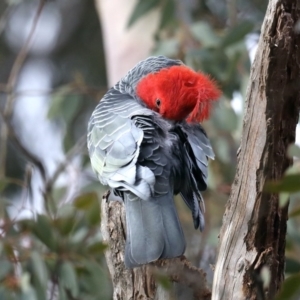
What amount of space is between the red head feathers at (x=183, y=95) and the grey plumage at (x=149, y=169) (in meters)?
0.04

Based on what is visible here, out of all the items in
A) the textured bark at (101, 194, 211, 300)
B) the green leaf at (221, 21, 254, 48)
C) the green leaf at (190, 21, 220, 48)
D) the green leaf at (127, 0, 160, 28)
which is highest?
the green leaf at (127, 0, 160, 28)

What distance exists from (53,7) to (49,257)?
10.9 feet

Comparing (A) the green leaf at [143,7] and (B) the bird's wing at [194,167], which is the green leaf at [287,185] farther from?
(A) the green leaf at [143,7]

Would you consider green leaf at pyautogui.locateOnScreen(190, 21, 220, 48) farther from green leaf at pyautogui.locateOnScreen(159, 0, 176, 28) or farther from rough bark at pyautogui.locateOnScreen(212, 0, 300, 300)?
rough bark at pyautogui.locateOnScreen(212, 0, 300, 300)

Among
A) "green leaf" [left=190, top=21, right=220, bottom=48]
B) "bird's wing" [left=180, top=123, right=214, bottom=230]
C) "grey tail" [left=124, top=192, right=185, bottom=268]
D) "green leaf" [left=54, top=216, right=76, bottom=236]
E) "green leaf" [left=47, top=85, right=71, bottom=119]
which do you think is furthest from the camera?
"green leaf" [left=47, top=85, right=71, bottom=119]

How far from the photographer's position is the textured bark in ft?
5.77

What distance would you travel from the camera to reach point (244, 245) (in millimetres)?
1530

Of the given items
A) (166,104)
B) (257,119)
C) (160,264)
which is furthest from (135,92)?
(257,119)

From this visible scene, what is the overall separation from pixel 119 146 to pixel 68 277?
2.09 ft

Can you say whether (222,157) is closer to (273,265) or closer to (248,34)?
(248,34)

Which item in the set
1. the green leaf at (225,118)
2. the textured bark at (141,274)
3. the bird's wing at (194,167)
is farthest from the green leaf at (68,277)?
the green leaf at (225,118)

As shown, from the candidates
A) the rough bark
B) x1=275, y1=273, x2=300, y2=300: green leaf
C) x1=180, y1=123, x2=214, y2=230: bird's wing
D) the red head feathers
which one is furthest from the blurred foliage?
x1=275, y1=273, x2=300, y2=300: green leaf

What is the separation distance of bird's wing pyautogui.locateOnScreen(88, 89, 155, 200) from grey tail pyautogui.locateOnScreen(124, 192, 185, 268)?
0.15 feet

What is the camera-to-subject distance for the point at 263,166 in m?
1.49
